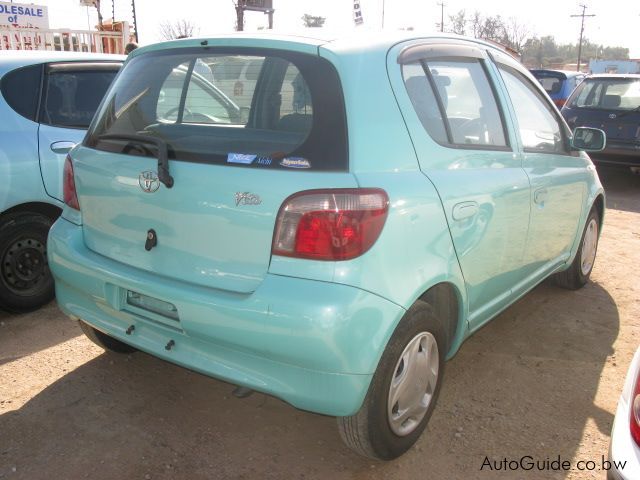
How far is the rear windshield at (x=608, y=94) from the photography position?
29.7 ft

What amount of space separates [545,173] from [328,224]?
1.90 meters

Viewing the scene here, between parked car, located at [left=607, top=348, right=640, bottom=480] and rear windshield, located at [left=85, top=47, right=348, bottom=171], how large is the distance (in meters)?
1.22

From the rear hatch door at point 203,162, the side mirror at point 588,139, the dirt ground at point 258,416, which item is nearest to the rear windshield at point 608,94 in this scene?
the side mirror at point 588,139

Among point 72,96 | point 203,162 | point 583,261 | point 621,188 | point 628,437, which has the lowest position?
point 621,188

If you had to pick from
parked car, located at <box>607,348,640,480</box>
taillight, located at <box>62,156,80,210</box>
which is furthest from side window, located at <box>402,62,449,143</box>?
taillight, located at <box>62,156,80,210</box>

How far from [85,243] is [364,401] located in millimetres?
1490

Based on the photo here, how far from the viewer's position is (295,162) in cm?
213

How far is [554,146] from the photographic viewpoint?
373cm

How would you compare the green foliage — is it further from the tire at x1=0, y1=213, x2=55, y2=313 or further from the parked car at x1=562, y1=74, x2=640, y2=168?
the tire at x1=0, y1=213, x2=55, y2=313

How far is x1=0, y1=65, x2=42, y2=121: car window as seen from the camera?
12.7 ft

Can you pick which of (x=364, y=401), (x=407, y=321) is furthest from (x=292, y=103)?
(x=364, y=401)

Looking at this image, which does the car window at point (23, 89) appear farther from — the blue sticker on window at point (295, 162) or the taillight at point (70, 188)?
the blue sticker on window at point (295, 162)

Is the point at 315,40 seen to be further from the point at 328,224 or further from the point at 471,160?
the point at 471,160

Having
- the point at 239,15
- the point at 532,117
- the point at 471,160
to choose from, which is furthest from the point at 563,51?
the point at 471,160
